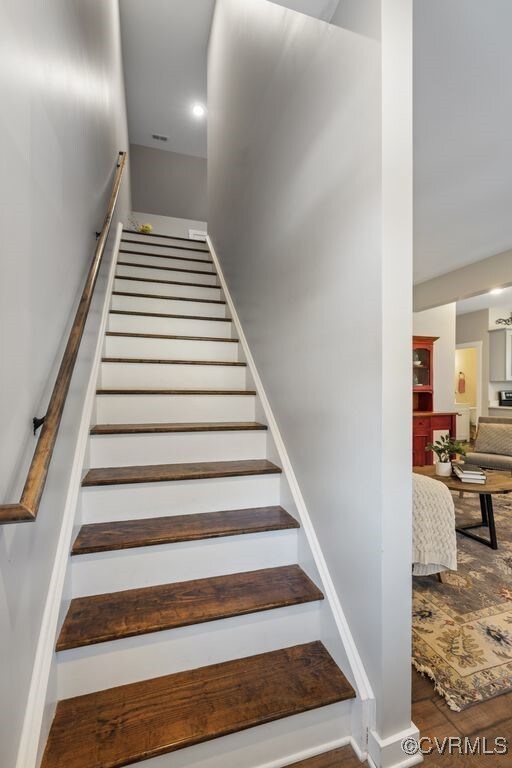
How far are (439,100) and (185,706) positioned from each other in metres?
3.02

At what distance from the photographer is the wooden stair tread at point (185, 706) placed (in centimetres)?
105

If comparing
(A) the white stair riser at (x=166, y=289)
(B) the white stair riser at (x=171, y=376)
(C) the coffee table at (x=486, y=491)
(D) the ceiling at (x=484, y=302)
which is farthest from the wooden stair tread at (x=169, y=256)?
(D) the ceiling at (x=484, y=302)

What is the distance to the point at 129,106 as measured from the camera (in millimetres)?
5281

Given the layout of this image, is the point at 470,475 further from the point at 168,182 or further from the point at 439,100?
the point at 168,182

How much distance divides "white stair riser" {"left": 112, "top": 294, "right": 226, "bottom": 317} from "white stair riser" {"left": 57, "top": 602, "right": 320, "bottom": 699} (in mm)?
2261

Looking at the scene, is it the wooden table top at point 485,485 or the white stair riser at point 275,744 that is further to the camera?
the wooden table top at point 485,485

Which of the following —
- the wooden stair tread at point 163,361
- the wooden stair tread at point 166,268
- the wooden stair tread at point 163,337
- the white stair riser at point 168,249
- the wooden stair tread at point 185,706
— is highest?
the white stair riser at point 168,249

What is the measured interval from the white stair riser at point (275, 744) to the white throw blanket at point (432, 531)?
3.37 feet

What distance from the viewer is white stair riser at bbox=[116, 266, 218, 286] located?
3416 millimetres

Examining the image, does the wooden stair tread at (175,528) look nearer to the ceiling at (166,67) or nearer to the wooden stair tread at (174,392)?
the wooden stair tread at (174,392)

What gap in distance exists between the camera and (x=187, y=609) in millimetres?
1366

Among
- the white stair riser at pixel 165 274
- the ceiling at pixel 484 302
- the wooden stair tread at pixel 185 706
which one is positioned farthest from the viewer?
the ceiling at pixel 484 302

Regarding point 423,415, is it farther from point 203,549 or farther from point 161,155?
point 161,155

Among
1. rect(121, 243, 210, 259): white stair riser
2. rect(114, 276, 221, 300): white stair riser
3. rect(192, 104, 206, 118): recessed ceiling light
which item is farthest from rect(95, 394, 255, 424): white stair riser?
rect(192, 104, 206, 118): recessed ceiling light
